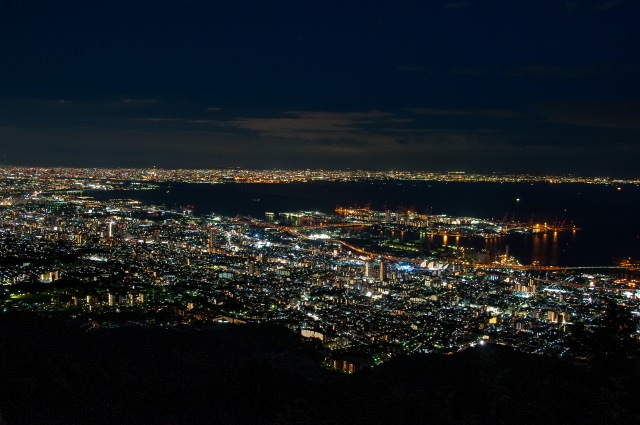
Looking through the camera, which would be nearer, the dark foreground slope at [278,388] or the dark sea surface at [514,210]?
the dark foreground slope at [278,388]

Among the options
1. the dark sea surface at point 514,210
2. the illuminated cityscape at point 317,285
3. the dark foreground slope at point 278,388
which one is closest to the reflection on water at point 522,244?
the dark sea surface at point 514,210

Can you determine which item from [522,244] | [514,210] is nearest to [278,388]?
[522,244]

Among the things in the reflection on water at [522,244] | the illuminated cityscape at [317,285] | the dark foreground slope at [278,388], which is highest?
the dark foreground slope at [278,388]

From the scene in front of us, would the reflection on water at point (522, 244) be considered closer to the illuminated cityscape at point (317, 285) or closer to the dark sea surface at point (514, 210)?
the dark sea surface at point (514, 210)

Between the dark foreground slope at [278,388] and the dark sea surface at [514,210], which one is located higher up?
the dark foreground slope at [278,388]

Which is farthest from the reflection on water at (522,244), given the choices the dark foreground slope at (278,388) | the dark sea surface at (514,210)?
the dark foreground slope at (278,388)

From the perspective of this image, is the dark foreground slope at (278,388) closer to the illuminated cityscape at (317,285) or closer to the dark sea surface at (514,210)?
the illuminated cityscape at (317,285)

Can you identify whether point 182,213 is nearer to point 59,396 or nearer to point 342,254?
point 342,254

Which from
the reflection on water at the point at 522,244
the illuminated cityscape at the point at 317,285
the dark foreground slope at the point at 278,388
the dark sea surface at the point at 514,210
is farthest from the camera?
the dark sea surface at the point at 514,210

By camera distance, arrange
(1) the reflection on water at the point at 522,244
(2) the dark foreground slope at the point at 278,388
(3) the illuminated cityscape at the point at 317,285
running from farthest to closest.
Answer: (1) the reflection on water at the point at 522,244, (3) the illuminated cityscape at the point at 317,285, (2) the dark foreground slope at the point at 278,388
